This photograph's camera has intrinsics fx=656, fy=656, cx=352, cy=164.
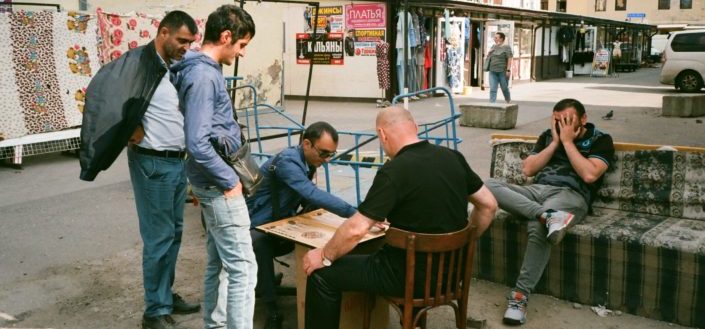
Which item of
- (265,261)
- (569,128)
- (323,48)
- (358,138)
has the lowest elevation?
(265,261)

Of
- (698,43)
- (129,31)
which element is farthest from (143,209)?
(698,43)

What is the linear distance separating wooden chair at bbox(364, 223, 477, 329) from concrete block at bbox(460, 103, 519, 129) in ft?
31.7

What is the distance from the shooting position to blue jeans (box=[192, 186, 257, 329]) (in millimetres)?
3129

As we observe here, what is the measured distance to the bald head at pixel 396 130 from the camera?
122 inches

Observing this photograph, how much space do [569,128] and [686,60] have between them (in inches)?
706

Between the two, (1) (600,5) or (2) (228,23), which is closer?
(2) (228,23)

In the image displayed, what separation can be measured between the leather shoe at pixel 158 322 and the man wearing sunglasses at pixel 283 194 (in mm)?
552

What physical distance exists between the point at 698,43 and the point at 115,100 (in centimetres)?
2038

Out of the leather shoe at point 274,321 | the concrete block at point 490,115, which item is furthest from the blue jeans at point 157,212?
the concrete block at point 490,115

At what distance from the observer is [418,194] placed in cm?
293

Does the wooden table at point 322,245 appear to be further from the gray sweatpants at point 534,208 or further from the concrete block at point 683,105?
the concrete block at point 683,105

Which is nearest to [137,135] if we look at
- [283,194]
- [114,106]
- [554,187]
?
[114,106]

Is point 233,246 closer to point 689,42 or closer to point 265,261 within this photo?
point 265,261

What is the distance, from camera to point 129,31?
441 inches
